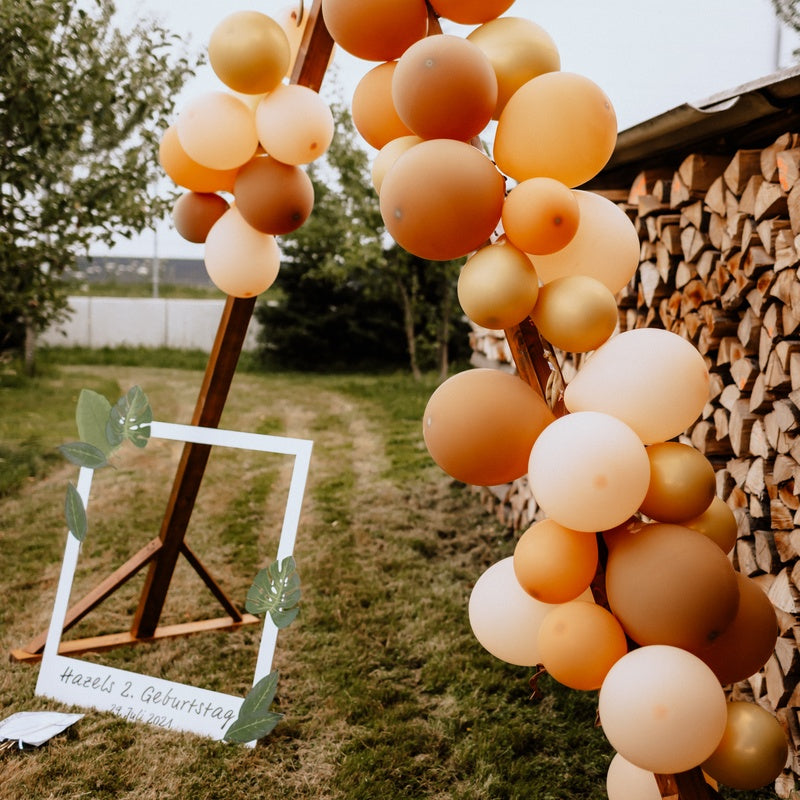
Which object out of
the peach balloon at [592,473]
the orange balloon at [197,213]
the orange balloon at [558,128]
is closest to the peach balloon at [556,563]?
the peach balloon at [592,473]

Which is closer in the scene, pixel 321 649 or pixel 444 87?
pixel 444 87

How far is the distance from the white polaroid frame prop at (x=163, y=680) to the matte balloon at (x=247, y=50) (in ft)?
2.87

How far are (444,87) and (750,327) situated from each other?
3.94 feet

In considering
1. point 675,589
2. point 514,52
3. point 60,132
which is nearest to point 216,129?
point 514,52

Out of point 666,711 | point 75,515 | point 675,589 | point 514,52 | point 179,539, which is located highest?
point 514,52

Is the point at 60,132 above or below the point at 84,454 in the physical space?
above

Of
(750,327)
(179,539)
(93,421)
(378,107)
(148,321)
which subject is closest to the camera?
(378,107)

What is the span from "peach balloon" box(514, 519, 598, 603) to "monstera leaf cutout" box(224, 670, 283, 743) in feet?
3.00

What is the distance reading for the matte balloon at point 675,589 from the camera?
0.86m

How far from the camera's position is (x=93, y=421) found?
6.16 feet

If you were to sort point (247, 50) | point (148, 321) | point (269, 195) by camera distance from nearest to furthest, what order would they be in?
point (247, 50) → point (269, 195) → point (148, 321)

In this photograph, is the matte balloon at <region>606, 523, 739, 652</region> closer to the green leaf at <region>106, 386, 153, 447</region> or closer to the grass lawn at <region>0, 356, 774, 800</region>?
the grass lawn at <region>0, 356, 774, 800</region>

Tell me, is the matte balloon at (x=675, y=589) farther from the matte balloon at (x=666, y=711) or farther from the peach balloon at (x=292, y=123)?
the peach balloon at (x=292, y=123)

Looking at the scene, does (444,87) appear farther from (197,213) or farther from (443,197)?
(197,213)
